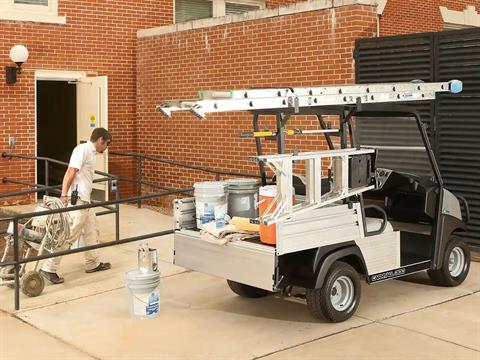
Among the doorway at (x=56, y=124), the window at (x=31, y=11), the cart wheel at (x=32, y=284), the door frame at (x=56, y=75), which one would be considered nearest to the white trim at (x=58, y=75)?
the door frame at (x=56, y=75)

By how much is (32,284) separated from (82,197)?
4.04ft

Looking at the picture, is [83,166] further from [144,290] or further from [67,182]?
[144,290]

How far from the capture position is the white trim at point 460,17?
1778cm

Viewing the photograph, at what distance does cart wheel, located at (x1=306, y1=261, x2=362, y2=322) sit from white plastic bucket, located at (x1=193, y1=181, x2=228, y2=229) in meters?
1.02

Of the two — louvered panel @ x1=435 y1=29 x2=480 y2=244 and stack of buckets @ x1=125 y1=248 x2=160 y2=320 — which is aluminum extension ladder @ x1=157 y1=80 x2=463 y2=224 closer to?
stack of buckets @ x1=125 y1=248 x2=160 y2=320

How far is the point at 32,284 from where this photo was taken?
6773 mm

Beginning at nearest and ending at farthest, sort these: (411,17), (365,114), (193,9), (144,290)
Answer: (144,290) < (365,114) < (193,9) < (411,17)

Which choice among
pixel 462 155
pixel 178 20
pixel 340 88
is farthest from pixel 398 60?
pixel 178 20

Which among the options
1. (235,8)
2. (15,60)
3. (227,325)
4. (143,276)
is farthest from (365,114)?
(235,8)

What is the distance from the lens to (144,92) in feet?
43.9

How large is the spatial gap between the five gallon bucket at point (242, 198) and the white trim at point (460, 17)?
13.2 m

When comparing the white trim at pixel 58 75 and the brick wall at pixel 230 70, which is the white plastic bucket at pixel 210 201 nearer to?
the brick wall at pixel 230 70

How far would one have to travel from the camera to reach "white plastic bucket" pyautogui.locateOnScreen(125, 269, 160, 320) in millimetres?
5957

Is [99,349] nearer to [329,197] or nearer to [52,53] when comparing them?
[329,197]
